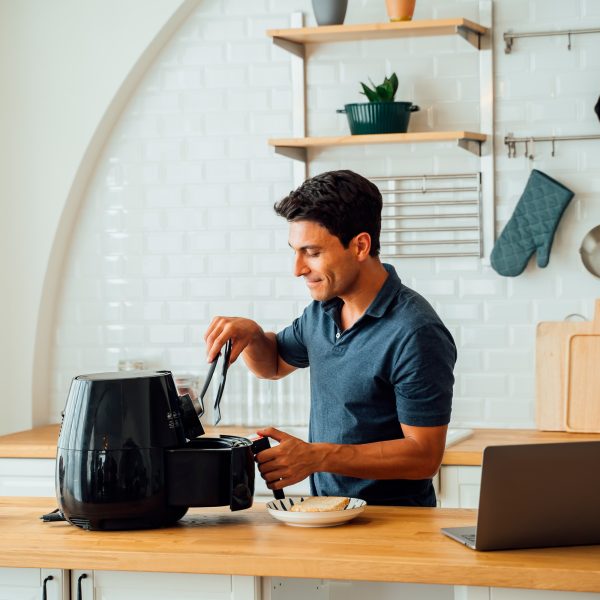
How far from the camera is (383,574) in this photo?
199cm

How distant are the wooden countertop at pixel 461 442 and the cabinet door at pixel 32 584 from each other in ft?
5.30

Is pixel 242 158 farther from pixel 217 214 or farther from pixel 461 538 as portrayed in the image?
pixel 461 538

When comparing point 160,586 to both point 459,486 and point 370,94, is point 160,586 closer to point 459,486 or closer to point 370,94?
point 459,486

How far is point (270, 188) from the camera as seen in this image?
14.3 feet

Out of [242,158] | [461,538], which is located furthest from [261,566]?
[242,158]

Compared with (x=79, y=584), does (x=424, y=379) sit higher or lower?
higher

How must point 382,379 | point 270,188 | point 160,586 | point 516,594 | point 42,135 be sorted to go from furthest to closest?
point 42,135 < point 270,188 < point 382,379 < point 160,586 < point 516,594

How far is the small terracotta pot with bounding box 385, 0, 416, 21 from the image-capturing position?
3951 mm

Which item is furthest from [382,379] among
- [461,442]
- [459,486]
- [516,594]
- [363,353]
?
[461,442]

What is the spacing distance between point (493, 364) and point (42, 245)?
1.94 metres

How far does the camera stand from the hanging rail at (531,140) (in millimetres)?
4031

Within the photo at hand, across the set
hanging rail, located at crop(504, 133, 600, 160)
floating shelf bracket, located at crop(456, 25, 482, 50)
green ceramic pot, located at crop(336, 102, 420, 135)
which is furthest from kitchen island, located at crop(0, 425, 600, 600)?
floating shelf bracket, located at crop(456, 25, 482, 50)

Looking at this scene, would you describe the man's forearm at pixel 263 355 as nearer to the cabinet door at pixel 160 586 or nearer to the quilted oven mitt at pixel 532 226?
the cabinet door at pixel 160 586

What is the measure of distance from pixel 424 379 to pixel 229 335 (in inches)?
20.2
